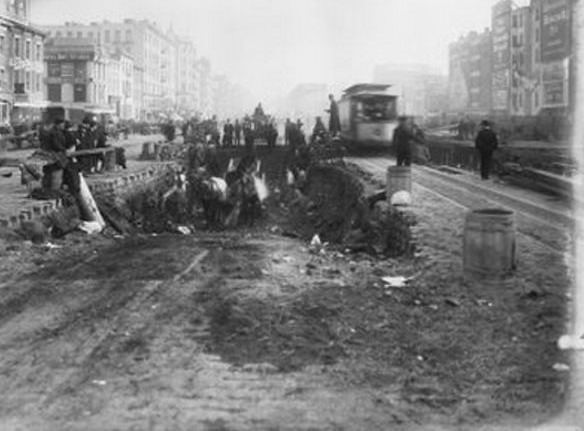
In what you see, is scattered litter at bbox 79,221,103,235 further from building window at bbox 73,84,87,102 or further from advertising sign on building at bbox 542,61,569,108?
building window at bbox 73,84,87,102

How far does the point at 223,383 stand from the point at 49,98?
223 ft

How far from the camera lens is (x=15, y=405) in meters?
5.09

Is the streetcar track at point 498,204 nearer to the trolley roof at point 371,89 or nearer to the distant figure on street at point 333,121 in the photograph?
the distant figure on street at point 333,121

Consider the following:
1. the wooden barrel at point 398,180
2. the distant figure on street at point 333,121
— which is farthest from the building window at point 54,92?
the wooden barrel at point 398,180

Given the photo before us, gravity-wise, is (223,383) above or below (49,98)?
below

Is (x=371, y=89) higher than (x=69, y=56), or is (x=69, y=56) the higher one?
(x=69, y=56)

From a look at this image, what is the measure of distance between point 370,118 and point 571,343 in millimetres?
27738

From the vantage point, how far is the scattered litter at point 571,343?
236 inches

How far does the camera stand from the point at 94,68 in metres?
72.5

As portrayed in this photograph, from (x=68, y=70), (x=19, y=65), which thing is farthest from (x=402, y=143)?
(x=68, y=70)

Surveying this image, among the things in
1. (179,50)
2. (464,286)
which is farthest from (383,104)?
(179,50)

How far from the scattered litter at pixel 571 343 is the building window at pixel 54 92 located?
6798 centimetres

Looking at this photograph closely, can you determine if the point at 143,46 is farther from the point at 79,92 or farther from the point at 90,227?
the point at 90,227

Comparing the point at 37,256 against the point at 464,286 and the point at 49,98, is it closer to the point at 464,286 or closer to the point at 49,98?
the point at 464,286
